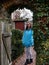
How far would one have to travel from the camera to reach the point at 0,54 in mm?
8930

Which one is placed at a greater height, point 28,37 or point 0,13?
point 0,13

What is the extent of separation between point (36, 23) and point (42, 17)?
10.0 inches

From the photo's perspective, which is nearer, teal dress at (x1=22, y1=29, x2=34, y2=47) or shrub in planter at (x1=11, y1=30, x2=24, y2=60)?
teal dress at (x1=22, y1=29, x2=34, y2=47)

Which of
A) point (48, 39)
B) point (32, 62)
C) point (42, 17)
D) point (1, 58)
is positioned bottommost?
point (32, 62)

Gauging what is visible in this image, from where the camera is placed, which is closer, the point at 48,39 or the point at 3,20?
the point at 48,39

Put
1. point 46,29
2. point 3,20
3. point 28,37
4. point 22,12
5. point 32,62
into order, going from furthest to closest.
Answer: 1. point 22,12
2. point 32,62
3. point 28,37
4. point 3,20
5. point 46,29

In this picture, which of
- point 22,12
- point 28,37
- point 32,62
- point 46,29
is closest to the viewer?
point 46,29

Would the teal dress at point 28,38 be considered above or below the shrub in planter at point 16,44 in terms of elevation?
above

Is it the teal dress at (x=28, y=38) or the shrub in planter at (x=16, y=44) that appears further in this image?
the shrub in planter at (x=16, y=44)

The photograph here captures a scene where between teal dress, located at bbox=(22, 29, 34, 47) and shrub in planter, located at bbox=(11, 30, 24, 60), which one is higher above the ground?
teal dress, located at bbox=(22, 29, 34, 47)

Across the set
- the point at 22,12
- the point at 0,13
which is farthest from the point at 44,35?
the point at 22,12

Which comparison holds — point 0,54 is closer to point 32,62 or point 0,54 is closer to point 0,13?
point 0,13

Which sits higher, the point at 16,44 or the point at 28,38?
the point at 28,38

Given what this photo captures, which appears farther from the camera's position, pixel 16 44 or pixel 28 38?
pixel 16 44
